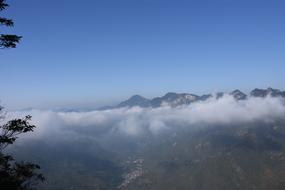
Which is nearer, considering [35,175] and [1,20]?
[1,20]

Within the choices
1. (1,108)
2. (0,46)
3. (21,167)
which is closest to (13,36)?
(0,46)

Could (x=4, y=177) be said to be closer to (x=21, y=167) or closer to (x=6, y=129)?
(x=21, y=167)

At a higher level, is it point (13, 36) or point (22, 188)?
point (13, 36)

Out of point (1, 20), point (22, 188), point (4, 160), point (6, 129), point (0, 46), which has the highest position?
point (1, 20)

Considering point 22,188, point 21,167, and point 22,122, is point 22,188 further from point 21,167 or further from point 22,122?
point 22,122

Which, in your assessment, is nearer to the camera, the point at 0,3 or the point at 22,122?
the point at 0,3

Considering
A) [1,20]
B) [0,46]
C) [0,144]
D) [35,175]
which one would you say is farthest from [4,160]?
[1,20]

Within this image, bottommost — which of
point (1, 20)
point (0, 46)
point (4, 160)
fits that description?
point (4, 160)

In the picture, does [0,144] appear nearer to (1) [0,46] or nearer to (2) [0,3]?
(1) [0,46]

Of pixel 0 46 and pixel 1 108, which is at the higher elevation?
pixel 0 46
